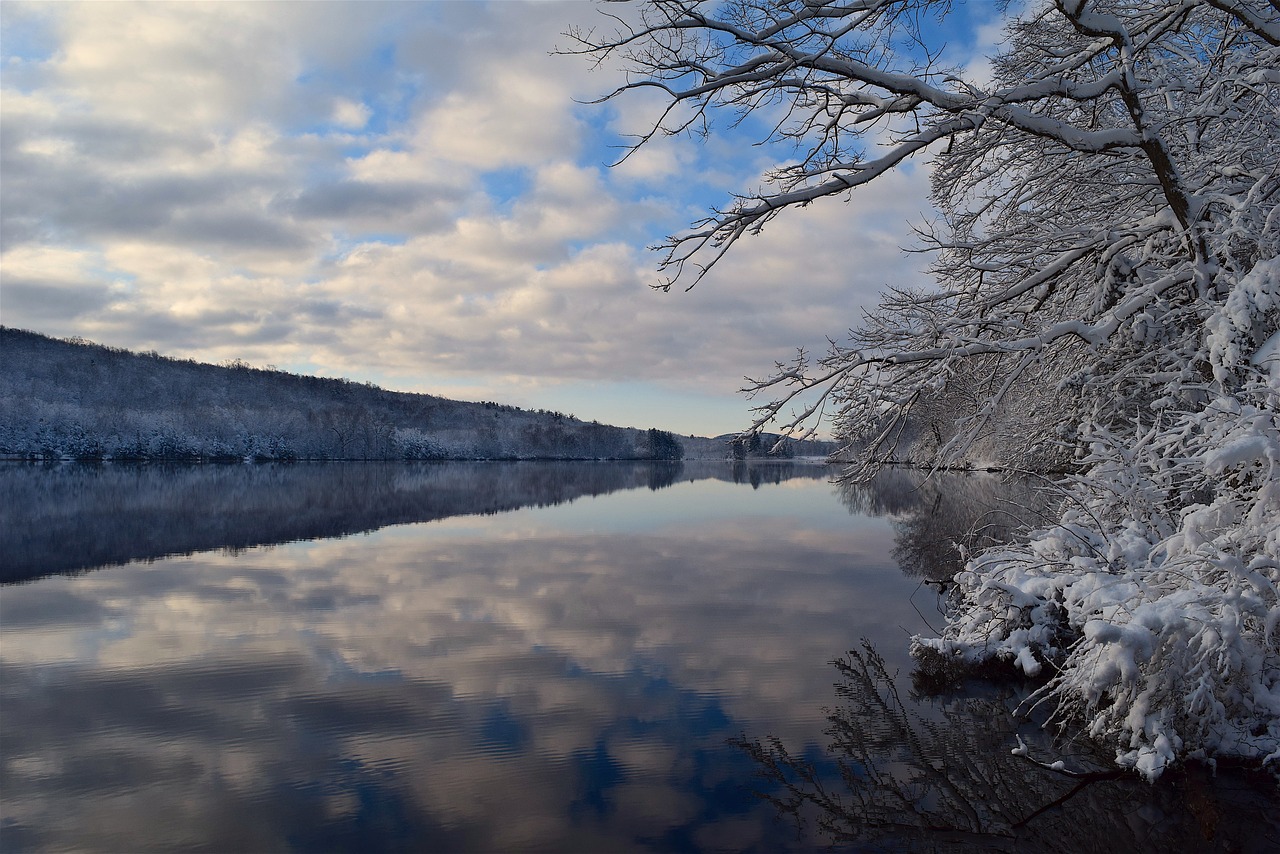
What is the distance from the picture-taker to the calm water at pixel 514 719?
511 cm

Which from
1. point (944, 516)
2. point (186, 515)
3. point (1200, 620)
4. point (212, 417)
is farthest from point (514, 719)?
point (212, 417)

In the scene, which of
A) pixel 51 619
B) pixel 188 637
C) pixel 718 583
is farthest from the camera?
Result: pixel 718 583

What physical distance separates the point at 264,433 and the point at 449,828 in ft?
460

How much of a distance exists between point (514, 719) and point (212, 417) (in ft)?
469

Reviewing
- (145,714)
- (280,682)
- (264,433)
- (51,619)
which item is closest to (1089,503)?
(280,682)

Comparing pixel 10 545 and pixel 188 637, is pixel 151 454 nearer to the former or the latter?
pixel 10 545

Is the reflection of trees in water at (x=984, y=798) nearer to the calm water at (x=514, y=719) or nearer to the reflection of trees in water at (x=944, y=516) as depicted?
the calm water at (x=514, y=719)

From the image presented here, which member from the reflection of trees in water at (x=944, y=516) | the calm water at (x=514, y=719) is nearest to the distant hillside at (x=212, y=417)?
the reflection of trees in water at (x=944, y=516)

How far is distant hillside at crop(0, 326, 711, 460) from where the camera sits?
109 m

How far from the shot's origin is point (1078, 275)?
8094mm

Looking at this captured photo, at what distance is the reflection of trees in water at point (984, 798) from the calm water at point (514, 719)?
2 cm

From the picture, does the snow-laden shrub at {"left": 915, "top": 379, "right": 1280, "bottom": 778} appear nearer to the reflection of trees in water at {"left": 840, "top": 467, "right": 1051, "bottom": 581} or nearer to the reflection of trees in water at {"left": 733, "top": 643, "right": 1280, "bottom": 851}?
the reflection of trees in water at {"left": 733, "top": 643, "right": 1280, "bottom": 851}

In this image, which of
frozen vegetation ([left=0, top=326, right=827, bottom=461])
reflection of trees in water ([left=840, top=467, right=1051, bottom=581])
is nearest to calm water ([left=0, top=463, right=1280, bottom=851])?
reflection of trees in water ([left=840, top=467, right=1051, bottom=581])

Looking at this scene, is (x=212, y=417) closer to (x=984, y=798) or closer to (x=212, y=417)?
(x=212, y=417)
